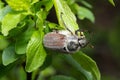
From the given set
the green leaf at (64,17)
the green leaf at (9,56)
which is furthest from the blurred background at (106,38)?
the green leaf at (64,17)

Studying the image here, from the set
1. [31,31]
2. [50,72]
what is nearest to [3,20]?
[31,31]

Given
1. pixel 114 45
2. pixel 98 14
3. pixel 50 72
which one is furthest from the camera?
pixel 98 14

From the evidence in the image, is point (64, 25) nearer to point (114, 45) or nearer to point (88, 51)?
point (88, 51)

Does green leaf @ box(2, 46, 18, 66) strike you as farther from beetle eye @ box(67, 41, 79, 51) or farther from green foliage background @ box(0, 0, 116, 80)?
beetle eye @ box(67, 41, 79, 51)

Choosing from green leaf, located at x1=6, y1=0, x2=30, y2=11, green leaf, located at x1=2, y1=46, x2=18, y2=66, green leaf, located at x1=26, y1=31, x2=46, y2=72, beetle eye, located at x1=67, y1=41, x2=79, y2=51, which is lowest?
green leaf, located at x1=2, y1=46, x2=18, y2=66

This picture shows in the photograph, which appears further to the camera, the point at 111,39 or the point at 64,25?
the point at 111,39

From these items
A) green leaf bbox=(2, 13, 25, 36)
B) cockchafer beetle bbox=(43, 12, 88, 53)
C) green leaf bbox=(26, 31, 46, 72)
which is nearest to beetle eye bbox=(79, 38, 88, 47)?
cockchafer beetle bbox=(43, 12, 88, 53)
